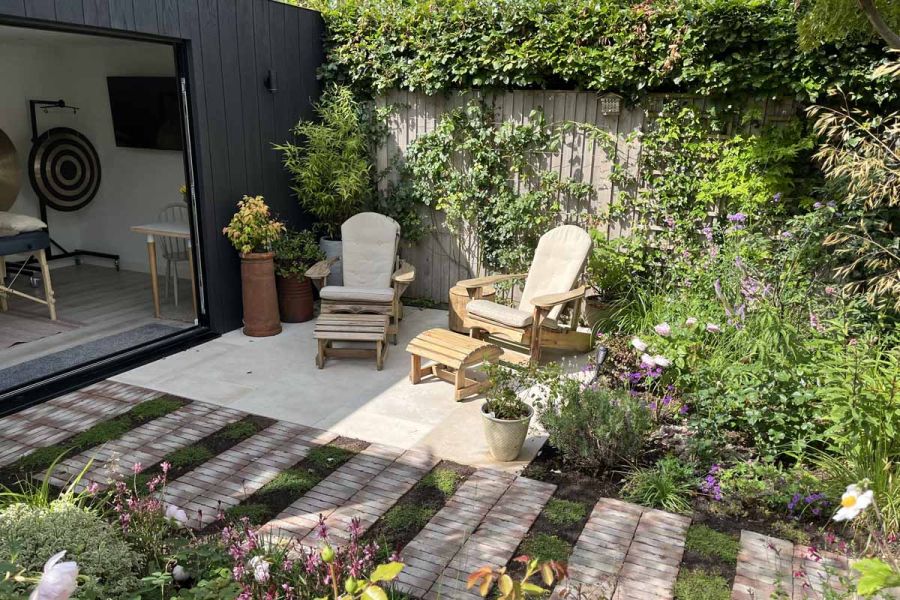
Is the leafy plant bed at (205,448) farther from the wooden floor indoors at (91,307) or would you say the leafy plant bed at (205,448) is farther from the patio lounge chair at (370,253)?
→ the wooden floor indoors at (91,307)

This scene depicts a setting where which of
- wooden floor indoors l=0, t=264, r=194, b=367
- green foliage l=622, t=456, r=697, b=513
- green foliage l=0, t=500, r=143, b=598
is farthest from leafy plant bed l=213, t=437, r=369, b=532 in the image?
wooden floor indoors l=0, t=264, r=194, b=367

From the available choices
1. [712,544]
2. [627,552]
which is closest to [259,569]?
[627,552]

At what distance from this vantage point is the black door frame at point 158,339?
441 cm

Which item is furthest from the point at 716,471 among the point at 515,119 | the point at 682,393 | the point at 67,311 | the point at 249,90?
the point at 67,311

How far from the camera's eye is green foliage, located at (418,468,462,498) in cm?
349

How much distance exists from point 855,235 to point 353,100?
14.4ft

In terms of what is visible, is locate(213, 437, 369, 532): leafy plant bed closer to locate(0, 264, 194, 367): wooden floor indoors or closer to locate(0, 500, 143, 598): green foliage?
locate(0, 500, 143, 598): green foliage

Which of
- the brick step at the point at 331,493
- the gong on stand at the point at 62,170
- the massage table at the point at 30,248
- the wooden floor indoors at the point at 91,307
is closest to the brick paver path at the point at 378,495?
the brick step at the point at 331,493

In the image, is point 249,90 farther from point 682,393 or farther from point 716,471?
point 716,471

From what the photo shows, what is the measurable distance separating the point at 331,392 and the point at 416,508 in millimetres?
1595

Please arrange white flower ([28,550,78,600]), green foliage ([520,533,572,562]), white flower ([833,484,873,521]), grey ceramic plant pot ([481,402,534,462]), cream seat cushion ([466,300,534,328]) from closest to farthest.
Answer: white flower ([28,550,78,600]), white flower ([833,484,873,521]), green foliage ([520,533,572,562]), grey ceramic plant pot ([481,402,534,462]), cream seat cushion ([466,300,534,328])

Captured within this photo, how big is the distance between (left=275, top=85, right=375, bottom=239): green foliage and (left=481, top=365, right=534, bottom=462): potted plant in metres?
3.08

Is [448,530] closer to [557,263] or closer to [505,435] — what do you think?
[505,435]

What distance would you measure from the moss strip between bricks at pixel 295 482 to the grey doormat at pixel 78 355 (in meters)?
2.15
